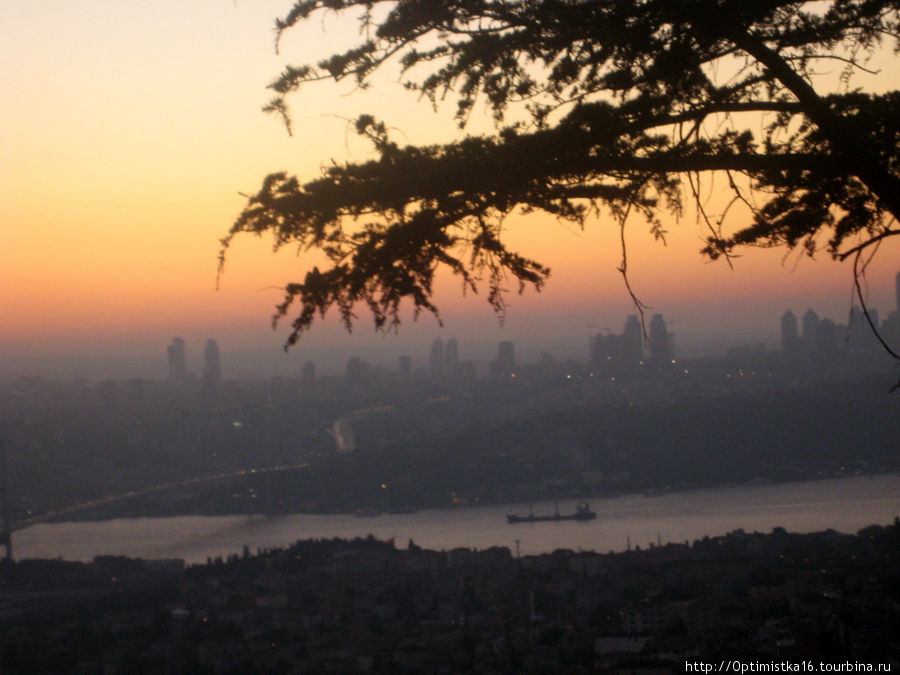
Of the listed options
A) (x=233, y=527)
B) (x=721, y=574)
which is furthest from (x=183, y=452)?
(x=721, y=574)

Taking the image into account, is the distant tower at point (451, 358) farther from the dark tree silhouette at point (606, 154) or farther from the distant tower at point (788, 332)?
the dark tree silhouette at point (606, 154)

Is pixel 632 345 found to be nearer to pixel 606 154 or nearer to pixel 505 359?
pixel 505 359

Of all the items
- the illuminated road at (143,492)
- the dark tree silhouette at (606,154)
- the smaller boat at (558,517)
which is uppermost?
the dark tree silhouette at (606,154)

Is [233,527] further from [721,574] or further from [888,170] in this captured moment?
[888,170]

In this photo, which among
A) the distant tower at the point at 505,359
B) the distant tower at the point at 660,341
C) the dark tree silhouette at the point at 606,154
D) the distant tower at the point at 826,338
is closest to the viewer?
the dark tree silhouette at the point at 606,154

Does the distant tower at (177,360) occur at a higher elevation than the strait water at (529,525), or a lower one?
higher

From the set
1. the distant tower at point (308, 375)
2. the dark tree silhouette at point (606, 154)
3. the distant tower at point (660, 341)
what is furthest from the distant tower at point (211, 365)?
the dark tree silhouette at point (606, 154)
